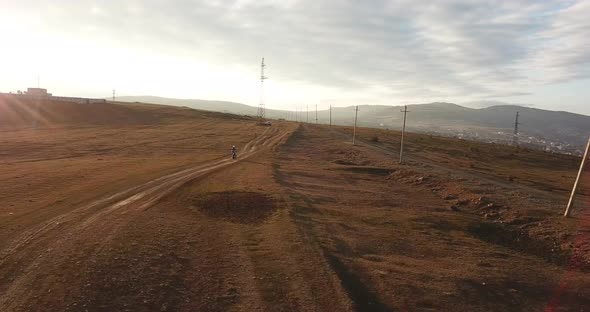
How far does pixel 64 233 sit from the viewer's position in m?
14.9

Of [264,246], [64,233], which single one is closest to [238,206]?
[264,246]

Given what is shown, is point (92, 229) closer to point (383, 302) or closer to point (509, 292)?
point (383, 302)

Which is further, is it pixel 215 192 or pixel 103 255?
pixel 215 192

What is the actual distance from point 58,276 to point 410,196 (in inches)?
784

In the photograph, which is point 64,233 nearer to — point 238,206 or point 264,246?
point 264,246

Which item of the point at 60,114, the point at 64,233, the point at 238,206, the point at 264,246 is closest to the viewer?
the point at 264,246

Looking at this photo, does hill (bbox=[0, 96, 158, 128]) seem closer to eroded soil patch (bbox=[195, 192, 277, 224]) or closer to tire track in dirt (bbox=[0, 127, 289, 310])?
tire track in dirt (bbox=[0, 127, 289, 310])

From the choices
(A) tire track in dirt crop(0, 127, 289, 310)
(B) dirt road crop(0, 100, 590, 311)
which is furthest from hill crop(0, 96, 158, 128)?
(A) tire track in dirt crop(0, 127, 289, 310)

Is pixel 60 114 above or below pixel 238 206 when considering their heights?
above

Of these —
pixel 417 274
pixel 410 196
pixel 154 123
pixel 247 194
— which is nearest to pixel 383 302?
pixel 417 274

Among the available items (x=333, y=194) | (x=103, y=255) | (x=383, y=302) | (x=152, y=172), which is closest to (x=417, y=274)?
(x=383, y=302)

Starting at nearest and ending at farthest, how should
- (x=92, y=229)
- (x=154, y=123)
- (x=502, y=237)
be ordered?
(x=92, y=229) → (x=502, y=237) → (x=154, y=123)

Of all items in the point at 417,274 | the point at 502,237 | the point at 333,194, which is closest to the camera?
the point at 417,274

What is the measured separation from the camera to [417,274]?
1231 centimetres
